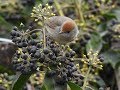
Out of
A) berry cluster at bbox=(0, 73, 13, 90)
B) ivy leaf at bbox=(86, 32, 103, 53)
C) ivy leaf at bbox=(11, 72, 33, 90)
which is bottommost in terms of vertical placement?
ivy leaf at bbox=(11, 72, 33, 90)

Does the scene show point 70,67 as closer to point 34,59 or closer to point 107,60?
point 34,59

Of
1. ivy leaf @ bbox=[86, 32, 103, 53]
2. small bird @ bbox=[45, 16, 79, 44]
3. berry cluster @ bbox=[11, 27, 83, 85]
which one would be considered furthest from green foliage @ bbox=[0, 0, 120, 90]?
berry cluster @ bbox=[11, 27, 83, 85]

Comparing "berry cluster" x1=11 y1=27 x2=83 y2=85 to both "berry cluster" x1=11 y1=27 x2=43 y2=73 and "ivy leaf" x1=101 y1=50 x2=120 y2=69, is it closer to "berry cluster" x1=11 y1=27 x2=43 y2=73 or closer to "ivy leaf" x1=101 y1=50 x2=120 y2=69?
"berry cluster" x1=11 y1=27 x2=43 y2=73

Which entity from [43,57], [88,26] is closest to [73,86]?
[43,57]

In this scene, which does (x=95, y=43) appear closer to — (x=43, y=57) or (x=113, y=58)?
(x=113, y=58)

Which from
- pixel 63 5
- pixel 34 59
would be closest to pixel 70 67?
pixel 34 59

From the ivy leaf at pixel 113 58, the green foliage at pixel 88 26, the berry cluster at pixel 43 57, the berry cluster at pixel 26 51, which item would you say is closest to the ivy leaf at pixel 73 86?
the berry cluster at pixel 43 57

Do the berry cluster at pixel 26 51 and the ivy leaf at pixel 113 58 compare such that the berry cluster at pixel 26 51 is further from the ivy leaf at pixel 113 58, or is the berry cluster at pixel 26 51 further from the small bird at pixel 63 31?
the ivy leaf at pixel 113 58

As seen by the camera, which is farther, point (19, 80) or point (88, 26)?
point (88, 26)

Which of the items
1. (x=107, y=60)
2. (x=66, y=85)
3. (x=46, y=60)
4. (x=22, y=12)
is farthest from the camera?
(x=22, y=12)
